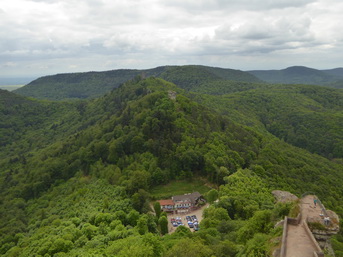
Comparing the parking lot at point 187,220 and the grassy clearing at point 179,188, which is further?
the grassy clearing at point 179,188

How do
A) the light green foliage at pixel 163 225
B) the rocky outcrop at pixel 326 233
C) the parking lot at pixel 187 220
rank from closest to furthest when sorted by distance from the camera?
1. the rocky outcrop at pixel 326 233
2. the light green foliage at pixel 163 225
3. the parking lot at pixel 187 220

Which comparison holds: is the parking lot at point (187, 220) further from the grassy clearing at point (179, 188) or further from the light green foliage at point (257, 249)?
the light green foliage at point (257, 249)

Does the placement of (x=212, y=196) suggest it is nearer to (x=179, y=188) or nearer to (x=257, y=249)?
(x=179, y=188)

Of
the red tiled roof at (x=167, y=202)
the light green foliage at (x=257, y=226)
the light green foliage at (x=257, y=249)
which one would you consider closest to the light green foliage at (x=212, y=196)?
the red tiled roof at (x=167, y=202)

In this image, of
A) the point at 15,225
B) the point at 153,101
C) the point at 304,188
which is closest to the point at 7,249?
the point at 15,225

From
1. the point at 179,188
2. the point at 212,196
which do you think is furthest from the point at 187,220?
the point at 179,188
